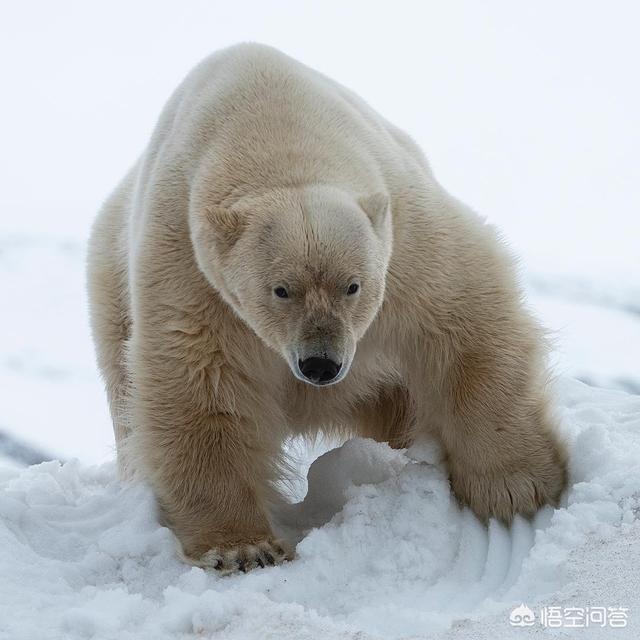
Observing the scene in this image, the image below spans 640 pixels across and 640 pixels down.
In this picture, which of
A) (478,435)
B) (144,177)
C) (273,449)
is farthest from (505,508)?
(144,177)

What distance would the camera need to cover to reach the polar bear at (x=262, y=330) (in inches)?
142

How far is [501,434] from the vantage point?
12.8 ft

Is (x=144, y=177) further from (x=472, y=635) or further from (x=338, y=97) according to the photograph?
(x=472, y=635)

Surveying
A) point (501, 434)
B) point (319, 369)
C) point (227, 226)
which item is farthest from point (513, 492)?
point (227, 226)

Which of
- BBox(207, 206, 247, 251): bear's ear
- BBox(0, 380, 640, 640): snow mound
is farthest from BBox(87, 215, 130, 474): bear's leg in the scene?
BBox(207, 206, 247, 251): bear's ear

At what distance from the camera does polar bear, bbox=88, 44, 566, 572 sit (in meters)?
3.60

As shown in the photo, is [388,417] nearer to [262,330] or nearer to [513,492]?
[513,492]

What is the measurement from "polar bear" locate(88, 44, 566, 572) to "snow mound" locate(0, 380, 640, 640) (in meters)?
0.14

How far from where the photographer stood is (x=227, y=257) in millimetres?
3457

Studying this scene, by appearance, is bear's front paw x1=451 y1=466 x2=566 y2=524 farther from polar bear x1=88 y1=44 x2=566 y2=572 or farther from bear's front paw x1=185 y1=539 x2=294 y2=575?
bear's front paw x1=185 y1=539 x2=294 y2=575

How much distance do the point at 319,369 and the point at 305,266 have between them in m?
0.31

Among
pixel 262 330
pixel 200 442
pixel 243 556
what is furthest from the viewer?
pixel 200 442

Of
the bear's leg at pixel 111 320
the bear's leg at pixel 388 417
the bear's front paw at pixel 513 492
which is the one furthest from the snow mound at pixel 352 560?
the bear's leg at pixel 111 320

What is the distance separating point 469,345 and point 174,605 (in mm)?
1412
